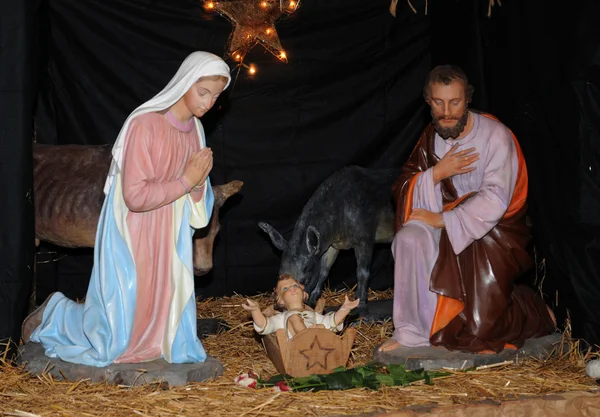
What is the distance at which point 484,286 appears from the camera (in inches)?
223

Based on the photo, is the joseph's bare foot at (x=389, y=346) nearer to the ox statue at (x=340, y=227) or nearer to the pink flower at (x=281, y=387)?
the pink flower at (x=281, y=387)

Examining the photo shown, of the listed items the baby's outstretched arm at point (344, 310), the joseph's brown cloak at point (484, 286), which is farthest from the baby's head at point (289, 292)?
the joseph's brown cloak at point (484, 286)

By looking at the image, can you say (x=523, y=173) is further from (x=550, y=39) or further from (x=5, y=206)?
(x=5, y=206)

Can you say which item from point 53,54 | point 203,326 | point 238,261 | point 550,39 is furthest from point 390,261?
point 53,54

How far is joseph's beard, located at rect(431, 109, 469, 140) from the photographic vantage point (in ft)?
18.8

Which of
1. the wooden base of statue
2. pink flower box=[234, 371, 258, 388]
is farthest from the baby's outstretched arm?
pink flower box=[234, 371, 258, 388]

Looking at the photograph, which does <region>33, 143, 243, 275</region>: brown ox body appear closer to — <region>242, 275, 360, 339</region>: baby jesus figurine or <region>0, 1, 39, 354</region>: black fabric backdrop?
<region>0, 1, 39, 354</region>: black fabric backdrop

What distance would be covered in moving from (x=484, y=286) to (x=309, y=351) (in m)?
1.13

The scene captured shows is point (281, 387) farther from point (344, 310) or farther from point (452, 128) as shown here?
point (452, 128)

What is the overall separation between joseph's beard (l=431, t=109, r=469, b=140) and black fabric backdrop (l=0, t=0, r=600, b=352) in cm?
71

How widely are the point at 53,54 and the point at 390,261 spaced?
3.07 m

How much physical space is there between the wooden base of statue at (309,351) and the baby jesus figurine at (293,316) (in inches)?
2.9

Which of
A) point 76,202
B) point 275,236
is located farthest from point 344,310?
point 76,202

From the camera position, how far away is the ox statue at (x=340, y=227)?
6828 mm
